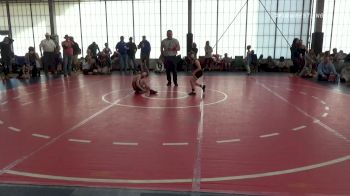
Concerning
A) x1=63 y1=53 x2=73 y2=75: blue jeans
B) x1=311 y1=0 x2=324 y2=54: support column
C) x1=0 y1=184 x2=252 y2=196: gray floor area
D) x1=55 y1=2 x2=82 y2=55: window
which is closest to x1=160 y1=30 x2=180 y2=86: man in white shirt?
x1=63 y1=53 x2=73 y2=75: blue jeans

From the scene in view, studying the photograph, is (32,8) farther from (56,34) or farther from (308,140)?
(308,140)

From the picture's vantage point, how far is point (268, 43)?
2155cm

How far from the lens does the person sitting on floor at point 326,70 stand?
1359 centimetres

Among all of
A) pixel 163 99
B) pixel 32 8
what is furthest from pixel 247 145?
pixel 32 8

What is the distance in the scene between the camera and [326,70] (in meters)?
13.8

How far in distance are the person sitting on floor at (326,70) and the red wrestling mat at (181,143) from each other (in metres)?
4.37

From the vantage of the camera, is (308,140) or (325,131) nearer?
(308,140)

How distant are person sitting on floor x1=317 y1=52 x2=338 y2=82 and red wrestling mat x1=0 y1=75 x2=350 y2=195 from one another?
4.37m

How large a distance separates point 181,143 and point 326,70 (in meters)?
10.9

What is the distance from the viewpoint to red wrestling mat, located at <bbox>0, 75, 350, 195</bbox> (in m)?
4.06

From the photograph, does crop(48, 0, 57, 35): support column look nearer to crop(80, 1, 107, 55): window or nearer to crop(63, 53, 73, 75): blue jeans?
crop(80, 1, 107, 55): window

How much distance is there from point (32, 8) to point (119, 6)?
7.04 metres

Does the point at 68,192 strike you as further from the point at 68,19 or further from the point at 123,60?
the point at 68,19

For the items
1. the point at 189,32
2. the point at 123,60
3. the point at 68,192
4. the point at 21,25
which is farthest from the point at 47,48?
the point at 68,192
